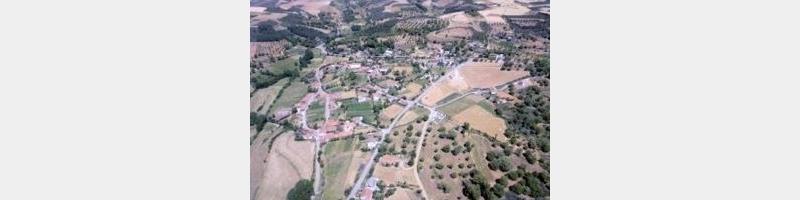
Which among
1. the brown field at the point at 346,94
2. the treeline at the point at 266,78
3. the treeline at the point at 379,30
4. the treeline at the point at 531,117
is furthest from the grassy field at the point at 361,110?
the treeline at the point at 531,117

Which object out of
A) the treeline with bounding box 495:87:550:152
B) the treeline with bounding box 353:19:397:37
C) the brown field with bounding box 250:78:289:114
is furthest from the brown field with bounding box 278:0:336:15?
the treeline with bounding box 495:87:550:152

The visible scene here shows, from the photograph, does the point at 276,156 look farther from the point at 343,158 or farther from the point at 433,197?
the point at 433,197

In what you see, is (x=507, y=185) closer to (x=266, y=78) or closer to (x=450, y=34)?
(x=450, y=34)

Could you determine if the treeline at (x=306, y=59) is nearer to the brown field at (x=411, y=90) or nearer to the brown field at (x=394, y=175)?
the brown field at (x=411, y=90)

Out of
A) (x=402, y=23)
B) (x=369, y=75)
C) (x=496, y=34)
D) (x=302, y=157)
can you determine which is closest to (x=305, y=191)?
(x=302, y=157)

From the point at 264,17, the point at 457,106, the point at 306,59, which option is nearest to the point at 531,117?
the point at 457,106
